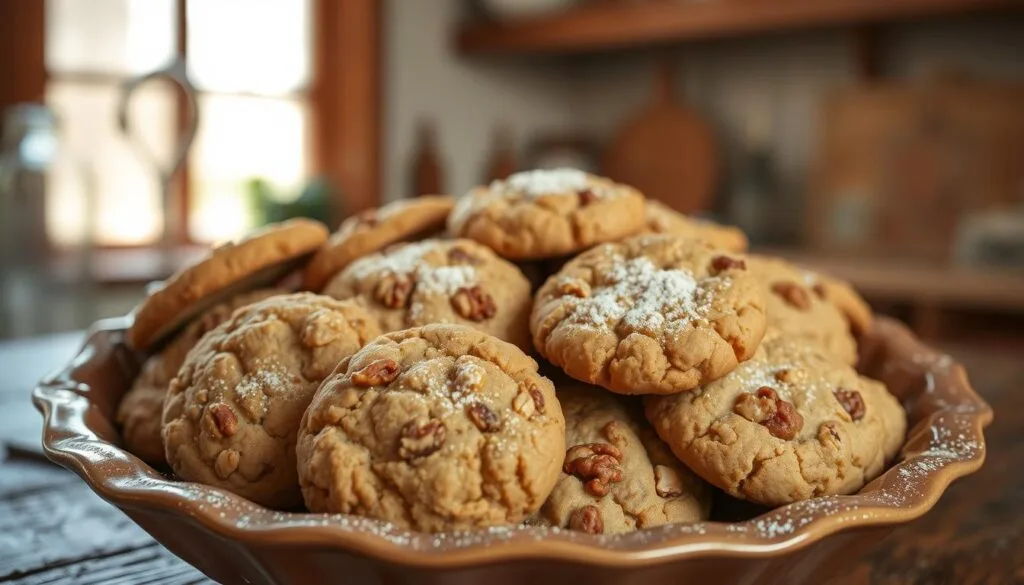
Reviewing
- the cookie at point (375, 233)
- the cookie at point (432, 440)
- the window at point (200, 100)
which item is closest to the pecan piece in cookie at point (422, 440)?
Result: the cookie at point (432, 440)

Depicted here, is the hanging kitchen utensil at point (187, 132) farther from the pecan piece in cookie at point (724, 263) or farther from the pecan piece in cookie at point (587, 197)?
the pecan piece in cookie at point (724, 263)

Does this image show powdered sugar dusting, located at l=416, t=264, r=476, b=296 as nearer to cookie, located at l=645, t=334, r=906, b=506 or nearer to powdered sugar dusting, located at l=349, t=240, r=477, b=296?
powdered sugar dusting, located at l=349, t=240, r=477, b=296

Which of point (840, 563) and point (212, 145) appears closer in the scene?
point (840, 563)

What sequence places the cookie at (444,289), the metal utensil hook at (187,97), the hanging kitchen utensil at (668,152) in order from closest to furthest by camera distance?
1. the cookie at (444,289)
2. the metal utensil hook at (187,97)
3. the hanging kitchen utensil at (668,152)

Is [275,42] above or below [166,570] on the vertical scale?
above

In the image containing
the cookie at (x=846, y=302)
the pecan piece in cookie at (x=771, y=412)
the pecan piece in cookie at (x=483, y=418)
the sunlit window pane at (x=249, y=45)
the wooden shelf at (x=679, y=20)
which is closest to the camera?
the pecan piece in cookie at (x=483, y=418)

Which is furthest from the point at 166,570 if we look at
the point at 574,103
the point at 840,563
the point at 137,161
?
the point at 574,103

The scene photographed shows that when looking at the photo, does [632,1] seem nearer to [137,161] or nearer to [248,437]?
[137,161]
